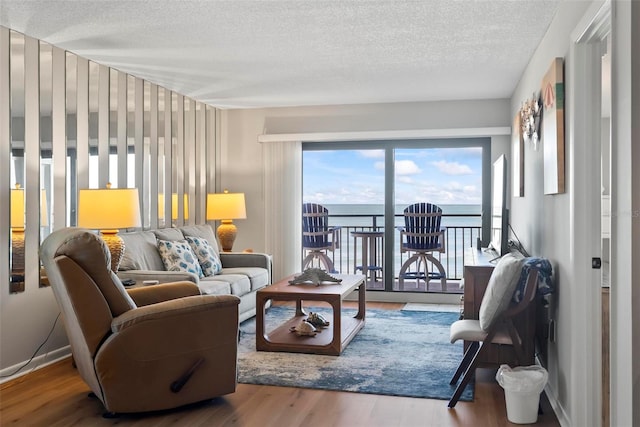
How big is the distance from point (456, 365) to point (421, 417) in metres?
1.07

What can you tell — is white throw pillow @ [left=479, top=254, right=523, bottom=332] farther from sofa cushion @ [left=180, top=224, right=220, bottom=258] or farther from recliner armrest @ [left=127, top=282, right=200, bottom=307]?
sofa cushion @ [left=180, top=224, right=220, bottom=258]

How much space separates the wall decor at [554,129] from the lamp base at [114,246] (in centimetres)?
297

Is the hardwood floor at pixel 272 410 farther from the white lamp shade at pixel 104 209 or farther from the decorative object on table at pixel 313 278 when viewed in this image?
the decorative object on table at pixel 313 278

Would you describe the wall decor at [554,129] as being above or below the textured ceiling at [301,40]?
below

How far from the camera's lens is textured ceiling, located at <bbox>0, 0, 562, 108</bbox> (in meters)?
3.50

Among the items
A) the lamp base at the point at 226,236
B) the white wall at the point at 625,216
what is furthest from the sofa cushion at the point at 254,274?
the white wall at the point at 625,216

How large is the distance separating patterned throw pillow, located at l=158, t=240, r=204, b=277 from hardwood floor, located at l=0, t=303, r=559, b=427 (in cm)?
155

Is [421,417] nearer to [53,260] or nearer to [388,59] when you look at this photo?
[53,260]

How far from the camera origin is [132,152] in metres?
5.32

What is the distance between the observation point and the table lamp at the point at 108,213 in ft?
13.7

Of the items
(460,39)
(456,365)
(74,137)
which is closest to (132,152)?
(74,137)

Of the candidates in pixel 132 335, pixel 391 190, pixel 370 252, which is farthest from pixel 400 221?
pixel 132 335

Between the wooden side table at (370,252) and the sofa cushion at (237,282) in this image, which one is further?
the wooden side table at (370,252)

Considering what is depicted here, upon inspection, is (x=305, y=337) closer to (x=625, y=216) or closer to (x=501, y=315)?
(x=501, y=315)
